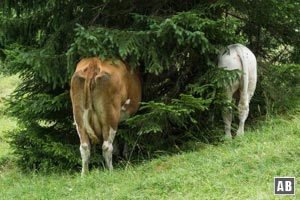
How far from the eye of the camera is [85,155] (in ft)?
22.4

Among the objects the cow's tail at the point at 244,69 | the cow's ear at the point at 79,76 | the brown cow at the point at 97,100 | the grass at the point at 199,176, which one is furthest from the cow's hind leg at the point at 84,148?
the cow's tail at the point at 244,69

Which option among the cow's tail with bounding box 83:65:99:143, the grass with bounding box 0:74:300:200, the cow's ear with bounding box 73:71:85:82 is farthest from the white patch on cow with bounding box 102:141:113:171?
the cow's ear with bounding box 73:71:85:82

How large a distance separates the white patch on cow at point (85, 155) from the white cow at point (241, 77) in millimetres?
1903

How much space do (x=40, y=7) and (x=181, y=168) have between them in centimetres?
337

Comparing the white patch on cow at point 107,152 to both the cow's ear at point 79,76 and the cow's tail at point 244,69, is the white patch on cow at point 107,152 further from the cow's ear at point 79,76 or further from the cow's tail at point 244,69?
the cow's tail at point 244,69

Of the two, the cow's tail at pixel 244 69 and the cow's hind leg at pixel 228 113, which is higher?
the cow's tail at pixel 244 69

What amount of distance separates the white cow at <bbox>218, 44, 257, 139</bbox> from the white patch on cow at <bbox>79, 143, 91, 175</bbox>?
190cm

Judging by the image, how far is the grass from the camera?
5332 mm

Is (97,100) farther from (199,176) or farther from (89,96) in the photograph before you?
(199,176)

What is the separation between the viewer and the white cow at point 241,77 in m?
7.18

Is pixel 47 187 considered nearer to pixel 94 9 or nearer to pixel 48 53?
pixel 48 53

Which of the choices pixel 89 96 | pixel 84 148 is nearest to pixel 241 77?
pixel 89 96

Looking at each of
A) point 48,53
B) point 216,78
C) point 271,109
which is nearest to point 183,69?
point 216,78

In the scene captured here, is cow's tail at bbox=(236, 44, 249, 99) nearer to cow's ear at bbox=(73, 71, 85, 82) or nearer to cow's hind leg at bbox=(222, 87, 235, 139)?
cow's hind leg at bbox=(222, 87, 235, 139)
